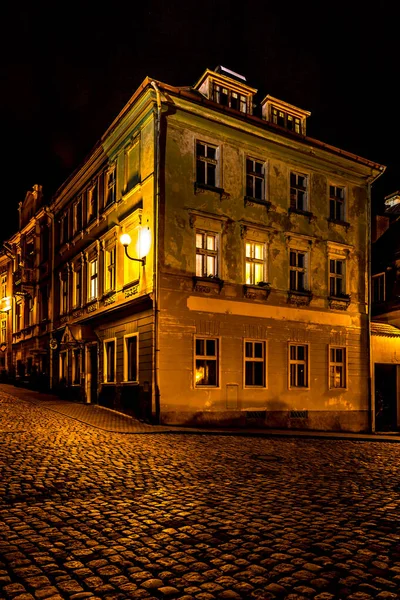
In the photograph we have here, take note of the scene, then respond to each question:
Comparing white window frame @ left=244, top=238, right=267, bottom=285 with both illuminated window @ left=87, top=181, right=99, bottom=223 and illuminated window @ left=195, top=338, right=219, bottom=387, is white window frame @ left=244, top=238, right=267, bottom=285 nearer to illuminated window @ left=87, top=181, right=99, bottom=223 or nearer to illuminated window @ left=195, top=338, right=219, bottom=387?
illuminated window @ left=195, top=338, right=219, bottom=387

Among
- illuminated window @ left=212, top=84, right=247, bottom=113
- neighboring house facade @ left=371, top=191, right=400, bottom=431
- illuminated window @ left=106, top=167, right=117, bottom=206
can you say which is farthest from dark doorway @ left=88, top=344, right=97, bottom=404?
neighboring house facade @ left=371, top=191, right=400, bottom=431

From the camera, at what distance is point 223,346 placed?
18422 millimetres

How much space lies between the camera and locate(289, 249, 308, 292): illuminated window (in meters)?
20.9

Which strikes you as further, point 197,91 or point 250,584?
point 197,91

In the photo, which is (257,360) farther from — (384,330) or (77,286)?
(77,286)

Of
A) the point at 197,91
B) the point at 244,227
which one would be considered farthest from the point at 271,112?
A: the point at 244,227

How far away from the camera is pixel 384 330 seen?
23.9 m

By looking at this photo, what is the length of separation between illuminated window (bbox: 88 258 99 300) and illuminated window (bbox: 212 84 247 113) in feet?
27.7

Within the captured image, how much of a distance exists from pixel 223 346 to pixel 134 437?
6006 mm

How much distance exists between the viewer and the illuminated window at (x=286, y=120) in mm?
21859

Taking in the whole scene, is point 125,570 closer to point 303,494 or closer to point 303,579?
point 303,579

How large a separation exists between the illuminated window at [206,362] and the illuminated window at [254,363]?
137 cm

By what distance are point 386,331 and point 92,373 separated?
13.6m

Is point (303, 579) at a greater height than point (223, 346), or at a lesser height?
lesser
